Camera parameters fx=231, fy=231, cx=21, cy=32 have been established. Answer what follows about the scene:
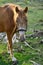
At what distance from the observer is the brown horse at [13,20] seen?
576 centimetres

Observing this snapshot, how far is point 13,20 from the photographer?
20.8 feet

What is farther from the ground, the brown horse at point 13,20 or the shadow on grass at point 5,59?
the brown horse at point 13,20

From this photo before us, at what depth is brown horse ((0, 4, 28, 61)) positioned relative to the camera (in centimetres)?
576

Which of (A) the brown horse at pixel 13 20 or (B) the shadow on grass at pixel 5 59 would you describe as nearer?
(A) the brown horse at pixel 13 20

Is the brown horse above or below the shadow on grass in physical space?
above

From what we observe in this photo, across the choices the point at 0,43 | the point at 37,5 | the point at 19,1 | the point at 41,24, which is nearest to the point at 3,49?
the point at 0,43

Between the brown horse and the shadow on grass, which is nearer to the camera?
the brown horse

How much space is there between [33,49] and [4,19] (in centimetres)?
153

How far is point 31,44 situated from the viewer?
26.1ft

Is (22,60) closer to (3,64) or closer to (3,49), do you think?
(3,64)

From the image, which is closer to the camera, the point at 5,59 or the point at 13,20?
the point at 13,20

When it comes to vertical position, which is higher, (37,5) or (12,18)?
(12,18)

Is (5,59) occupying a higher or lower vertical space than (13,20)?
lower

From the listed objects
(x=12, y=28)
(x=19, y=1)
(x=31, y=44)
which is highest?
(x=12, y=28)
